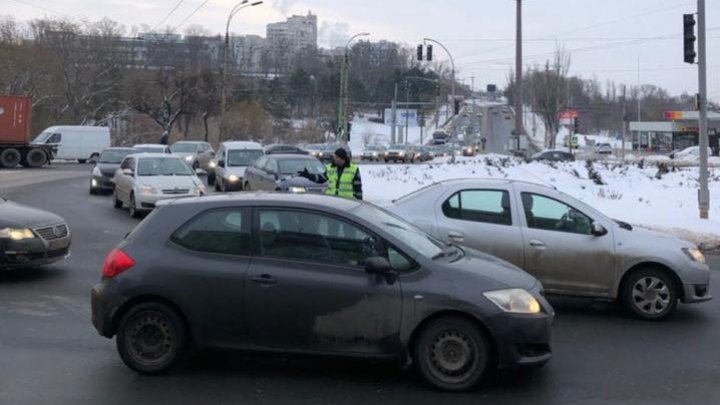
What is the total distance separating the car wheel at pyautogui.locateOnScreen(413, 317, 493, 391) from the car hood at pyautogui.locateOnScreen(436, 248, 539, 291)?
0.32 m

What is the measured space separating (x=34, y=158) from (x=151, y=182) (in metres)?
25.8

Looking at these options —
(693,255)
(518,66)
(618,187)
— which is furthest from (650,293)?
(518,66)

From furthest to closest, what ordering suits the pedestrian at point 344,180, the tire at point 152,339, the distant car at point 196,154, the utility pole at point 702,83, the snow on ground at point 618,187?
the distant car at point 196,154, the utility pole at point 702,83, the snow on ground at point 618,187, the pedestrian at point 344,180, the tire at point 152,339

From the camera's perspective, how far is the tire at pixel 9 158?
39125mm

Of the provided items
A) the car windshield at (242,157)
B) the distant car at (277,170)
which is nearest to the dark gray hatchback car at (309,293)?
the distant car at (277,170)

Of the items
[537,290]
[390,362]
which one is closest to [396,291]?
[390,362]

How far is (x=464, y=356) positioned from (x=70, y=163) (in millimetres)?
47131

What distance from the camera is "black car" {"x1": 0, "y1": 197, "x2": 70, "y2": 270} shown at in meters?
9.70

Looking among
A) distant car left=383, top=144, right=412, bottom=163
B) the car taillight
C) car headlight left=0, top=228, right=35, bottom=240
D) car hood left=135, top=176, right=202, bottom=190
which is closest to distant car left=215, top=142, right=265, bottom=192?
car hood left=135, top=176, right=202, bottom=190

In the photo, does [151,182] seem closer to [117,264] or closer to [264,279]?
[117,264]

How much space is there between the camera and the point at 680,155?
60.8 meters

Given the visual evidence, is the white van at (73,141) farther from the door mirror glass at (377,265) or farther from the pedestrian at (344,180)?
the door mirror glass at (377,265)

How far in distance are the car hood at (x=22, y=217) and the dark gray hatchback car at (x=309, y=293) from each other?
4.34m

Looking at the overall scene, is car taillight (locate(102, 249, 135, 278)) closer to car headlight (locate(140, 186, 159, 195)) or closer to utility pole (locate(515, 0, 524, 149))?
car headlight (locate(140, 186, 159, 195))
